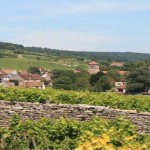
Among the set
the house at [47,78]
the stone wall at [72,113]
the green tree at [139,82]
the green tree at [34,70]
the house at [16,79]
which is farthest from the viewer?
the green tree at [34,70]

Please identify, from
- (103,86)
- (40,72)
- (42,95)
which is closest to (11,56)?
(40,72)

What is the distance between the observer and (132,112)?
50.0 feet

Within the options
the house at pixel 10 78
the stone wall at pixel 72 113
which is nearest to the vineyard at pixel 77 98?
the stone wall at pixel 72 113

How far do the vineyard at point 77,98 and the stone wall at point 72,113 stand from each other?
4.27 ft

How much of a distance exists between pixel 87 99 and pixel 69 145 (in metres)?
7.23

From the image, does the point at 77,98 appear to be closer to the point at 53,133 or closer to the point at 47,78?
the point at 53,133

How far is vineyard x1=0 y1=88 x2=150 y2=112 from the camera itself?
55.1 ft

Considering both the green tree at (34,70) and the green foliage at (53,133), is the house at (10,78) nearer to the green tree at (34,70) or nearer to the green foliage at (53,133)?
the green tree at (34,70)

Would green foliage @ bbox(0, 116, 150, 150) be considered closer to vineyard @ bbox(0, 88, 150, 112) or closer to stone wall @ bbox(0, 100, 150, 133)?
stone wall @ bbox(0, 100, 150, 133)

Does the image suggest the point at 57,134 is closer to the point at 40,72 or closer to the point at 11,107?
the point at 11,107

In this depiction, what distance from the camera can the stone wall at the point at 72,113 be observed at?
1492 cm

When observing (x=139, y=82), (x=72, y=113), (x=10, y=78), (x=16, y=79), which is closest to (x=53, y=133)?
(x=72, y=113)

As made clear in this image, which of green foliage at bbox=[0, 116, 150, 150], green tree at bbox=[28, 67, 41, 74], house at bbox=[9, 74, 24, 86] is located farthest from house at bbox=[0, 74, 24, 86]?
green foliage at bbox=[0, 116, 150, 150]

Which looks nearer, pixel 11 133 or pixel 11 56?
pixel 11 133
